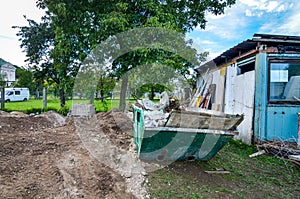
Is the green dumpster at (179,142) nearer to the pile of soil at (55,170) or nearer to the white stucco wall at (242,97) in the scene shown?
the pile of soil at (55,170)

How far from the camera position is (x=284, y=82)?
5.25 metres

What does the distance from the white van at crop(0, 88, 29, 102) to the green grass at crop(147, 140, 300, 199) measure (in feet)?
77.2

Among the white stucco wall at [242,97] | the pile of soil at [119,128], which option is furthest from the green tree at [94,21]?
the white stucco wall at [242,97]

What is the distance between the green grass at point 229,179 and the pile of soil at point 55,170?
572mm

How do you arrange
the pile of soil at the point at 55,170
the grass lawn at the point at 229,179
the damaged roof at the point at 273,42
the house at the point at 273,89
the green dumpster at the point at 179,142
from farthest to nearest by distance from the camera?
the house at the point at 273,89, the damaged roof at the point at 273,42, the green dumpster at the point at 179,142, the grass lawn at the point at 229,179, the pile of soil at the point at 55,170

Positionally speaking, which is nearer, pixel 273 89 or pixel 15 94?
pixel 273 89

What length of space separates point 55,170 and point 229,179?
9.00ft

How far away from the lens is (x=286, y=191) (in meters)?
3.07

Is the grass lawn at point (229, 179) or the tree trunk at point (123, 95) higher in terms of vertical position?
the tree trunk at point (123, 95)

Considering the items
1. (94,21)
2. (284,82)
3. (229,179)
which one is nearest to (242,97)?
(284,82)

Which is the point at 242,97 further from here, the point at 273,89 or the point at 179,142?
the point at 179,142

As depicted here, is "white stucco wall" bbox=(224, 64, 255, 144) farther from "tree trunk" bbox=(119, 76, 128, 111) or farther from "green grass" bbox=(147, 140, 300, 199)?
"tree trunk" bbox=(119, 76, 128, 111)

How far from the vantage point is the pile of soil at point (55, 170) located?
280 cm

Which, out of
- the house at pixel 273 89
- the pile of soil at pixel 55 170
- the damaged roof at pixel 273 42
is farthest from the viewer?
the house at pixel 273 89
